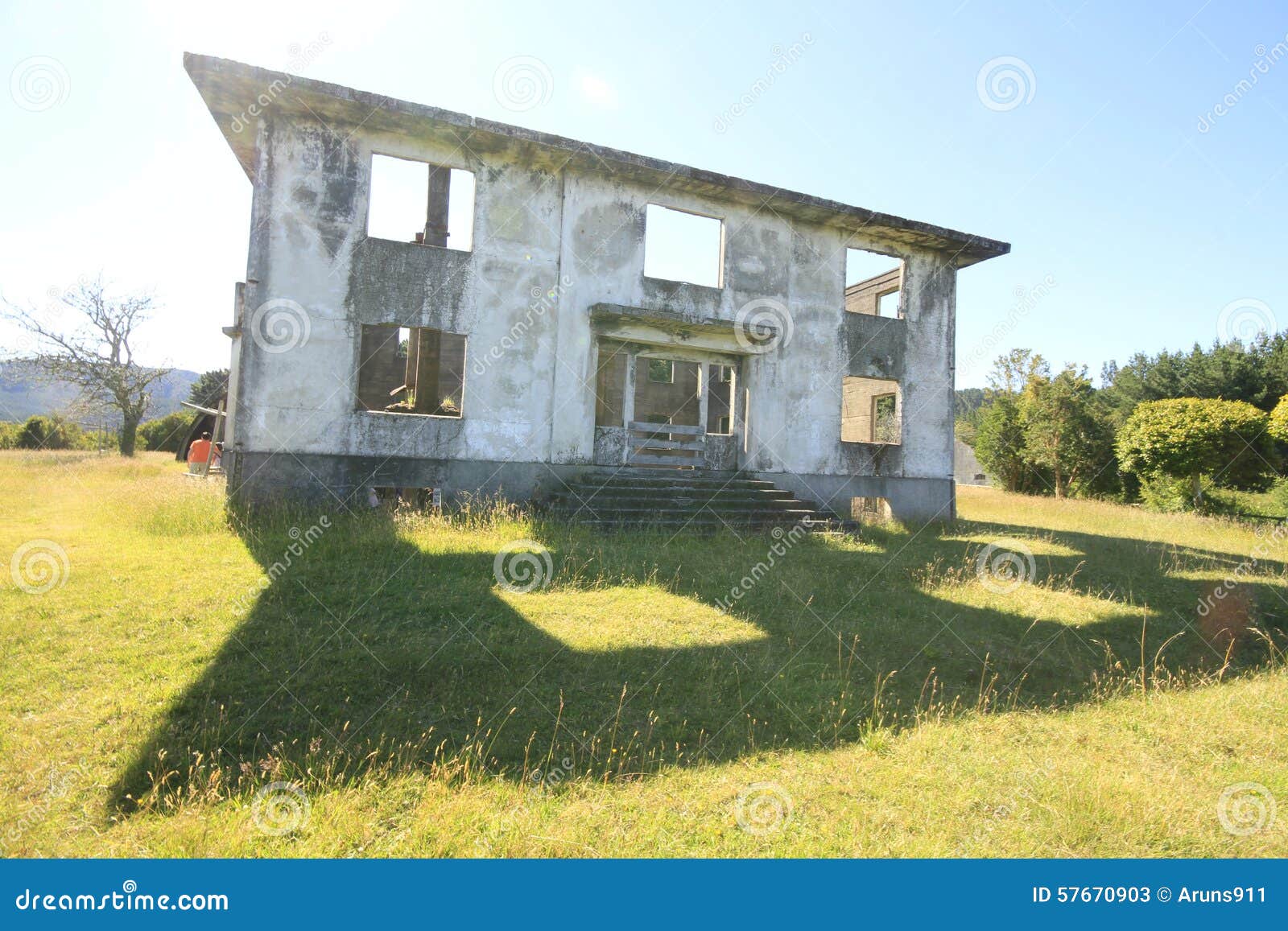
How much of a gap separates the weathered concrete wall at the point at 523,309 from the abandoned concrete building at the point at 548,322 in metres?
0.04

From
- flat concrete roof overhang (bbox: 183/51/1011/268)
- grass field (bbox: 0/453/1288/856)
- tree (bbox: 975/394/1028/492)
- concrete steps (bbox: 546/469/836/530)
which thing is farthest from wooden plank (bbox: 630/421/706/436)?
tree (bbox: 975/394/1028/492)

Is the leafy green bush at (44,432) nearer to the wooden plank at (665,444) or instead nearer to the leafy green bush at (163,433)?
the leafy green bush at (163,433)

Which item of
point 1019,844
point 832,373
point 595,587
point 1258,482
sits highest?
point 832,373

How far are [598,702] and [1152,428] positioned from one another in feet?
75.9

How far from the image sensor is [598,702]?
5078 millimetres

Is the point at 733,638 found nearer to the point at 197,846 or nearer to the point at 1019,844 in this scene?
the point at 1019,844

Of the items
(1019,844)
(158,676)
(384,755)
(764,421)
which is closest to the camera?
(1019,844)

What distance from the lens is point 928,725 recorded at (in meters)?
5.05

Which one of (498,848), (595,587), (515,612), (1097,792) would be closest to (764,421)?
(595,587)

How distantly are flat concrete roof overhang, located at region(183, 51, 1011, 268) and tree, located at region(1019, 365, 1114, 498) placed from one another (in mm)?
14455

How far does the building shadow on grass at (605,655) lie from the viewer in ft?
14.1

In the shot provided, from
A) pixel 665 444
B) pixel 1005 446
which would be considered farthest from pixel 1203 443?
pixel 665 444

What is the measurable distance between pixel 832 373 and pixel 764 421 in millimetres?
2069

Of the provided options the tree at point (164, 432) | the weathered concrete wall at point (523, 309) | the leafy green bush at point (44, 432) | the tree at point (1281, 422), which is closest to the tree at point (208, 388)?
the tree at point (164, 432)
